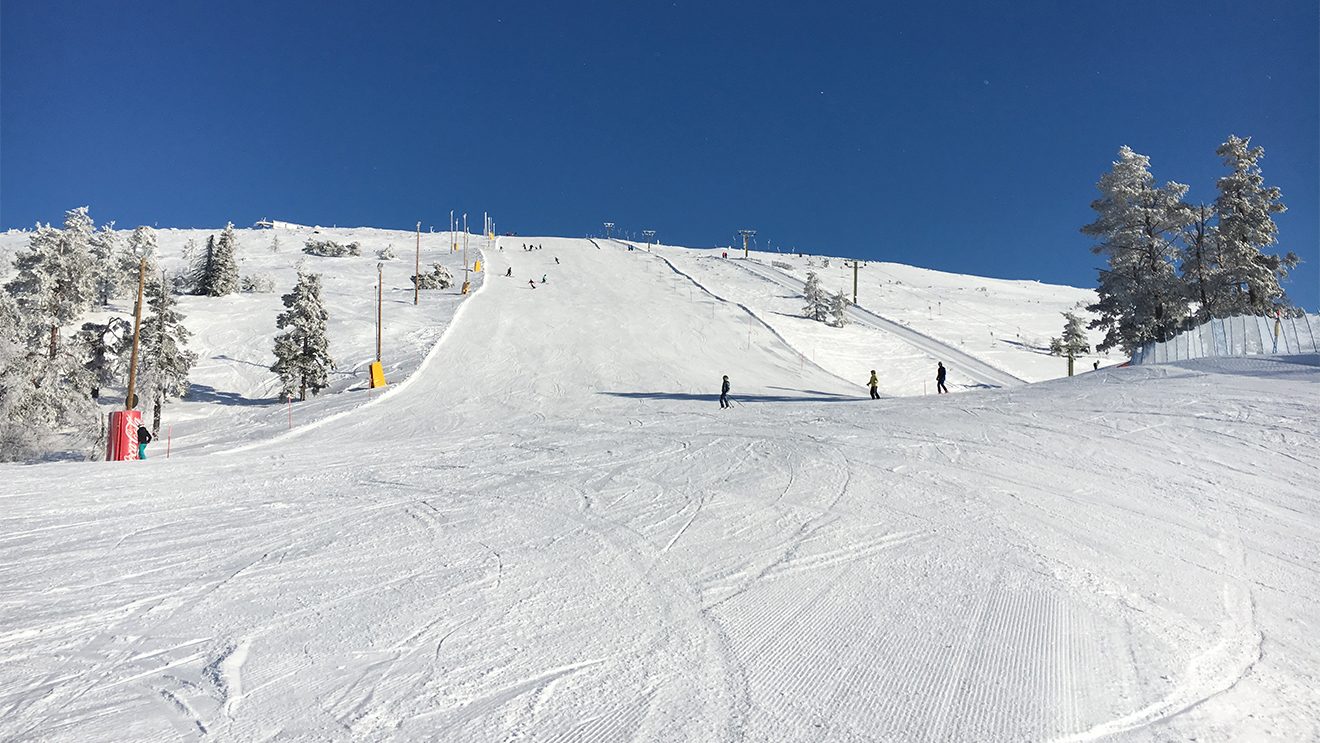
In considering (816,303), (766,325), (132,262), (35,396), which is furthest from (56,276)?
(816,303)

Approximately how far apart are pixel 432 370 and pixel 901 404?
19903mm

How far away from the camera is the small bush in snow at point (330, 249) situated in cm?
7588

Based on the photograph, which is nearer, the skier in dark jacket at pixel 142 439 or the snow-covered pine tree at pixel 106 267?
the skier in dark jacket at pixel 142 439

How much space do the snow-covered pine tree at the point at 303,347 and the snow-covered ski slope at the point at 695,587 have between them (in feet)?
52.6

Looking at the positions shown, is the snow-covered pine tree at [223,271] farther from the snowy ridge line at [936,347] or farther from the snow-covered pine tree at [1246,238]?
the snow-covered pine tree at [1246,238]

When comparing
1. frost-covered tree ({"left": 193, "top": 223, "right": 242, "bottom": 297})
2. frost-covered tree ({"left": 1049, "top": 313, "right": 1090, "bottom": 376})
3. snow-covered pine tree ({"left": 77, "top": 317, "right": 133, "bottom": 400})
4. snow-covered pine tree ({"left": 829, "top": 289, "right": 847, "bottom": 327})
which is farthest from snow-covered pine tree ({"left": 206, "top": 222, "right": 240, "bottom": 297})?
frost-covered tree ({"left": 1049, "top": 313, "right": 1090, "bottom": 376})

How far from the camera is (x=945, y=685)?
14.9 feet

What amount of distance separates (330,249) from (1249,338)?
262ft

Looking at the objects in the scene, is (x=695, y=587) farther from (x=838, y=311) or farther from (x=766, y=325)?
(x=838, y=311)

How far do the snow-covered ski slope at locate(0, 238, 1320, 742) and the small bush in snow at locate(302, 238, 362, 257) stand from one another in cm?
6901

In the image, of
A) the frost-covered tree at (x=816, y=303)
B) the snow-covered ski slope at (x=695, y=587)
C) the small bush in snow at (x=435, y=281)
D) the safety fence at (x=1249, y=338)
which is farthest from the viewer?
the small bush in snow at (x=435, y=281)

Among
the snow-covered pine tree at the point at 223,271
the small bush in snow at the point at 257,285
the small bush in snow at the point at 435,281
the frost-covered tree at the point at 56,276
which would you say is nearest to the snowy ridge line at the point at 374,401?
the frost-covered tree at the point at 56,276

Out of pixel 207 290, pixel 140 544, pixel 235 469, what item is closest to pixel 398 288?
pixel 207 290

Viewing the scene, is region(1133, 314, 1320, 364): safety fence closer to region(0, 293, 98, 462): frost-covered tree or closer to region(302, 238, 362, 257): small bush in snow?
region(0, 293, 98, 462): frost-covered tree
